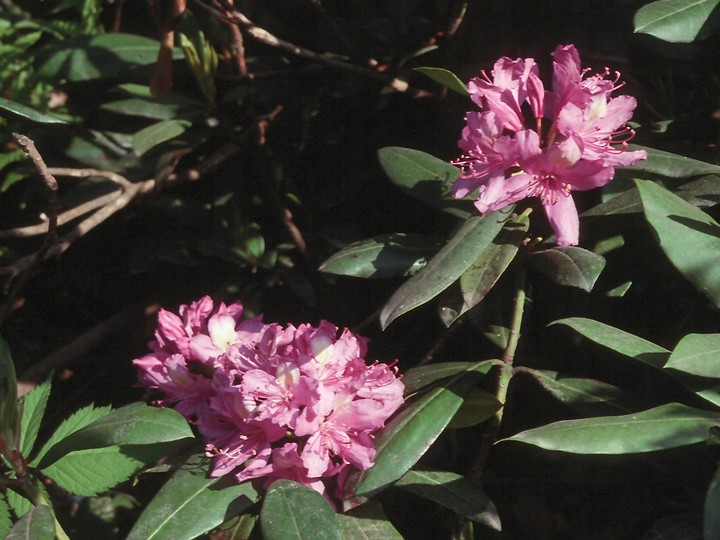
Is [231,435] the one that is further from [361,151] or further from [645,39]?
[645,39]

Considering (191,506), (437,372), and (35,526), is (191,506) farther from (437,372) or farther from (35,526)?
(437,372)

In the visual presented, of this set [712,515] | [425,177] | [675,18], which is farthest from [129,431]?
[675,18]

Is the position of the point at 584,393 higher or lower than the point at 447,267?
lower

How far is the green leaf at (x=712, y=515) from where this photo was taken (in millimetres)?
979

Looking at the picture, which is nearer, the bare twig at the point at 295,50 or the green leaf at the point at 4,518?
the green leaf at the point at 4,518

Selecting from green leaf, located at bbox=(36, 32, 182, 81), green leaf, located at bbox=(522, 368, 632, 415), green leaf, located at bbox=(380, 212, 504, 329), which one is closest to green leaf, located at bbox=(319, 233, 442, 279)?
green leaf, located at bbox=(380, 212, 504, 329)

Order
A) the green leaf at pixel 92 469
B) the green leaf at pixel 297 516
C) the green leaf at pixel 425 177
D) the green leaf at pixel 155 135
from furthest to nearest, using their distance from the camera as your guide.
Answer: the green leaf at pixel 155 135 < the green leaf at pixel 425 177 < the green leaf at pixel 92 469 < the green leaf at pixel 297 516

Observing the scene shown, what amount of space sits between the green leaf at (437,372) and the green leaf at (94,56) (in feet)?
3.08

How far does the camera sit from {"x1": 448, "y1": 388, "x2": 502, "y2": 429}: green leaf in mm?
1282

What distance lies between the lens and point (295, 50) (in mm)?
1643

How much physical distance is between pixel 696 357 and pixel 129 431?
0.74 metres

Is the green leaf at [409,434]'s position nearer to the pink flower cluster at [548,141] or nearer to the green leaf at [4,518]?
the pink flower cluster at [548,141]

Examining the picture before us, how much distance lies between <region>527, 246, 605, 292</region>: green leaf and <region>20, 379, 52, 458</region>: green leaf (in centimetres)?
82

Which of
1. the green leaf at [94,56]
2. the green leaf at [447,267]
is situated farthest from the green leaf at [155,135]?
the green leaf at [447,267]
